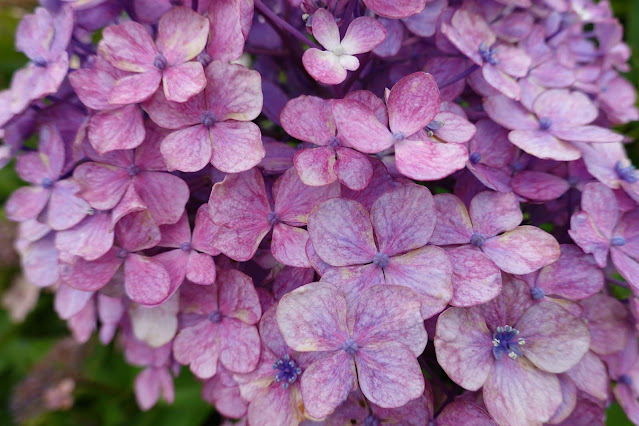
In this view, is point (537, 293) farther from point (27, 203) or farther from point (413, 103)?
point (27, 203)

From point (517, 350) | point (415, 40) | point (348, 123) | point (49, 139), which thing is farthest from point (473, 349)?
point (49, 139)

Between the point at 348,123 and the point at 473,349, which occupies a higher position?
the point at 348,123

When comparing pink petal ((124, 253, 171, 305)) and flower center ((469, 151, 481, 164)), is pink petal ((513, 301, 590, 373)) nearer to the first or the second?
flower center ((469, 151, 481, 164))

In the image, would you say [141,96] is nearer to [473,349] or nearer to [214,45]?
[214,45]

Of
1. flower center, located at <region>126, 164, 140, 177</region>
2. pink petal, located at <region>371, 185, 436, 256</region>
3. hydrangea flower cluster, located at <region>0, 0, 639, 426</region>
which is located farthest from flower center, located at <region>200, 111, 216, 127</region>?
pink petal, located at <region>371, 185, 436, 256</region>

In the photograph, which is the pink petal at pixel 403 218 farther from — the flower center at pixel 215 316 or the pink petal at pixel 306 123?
the flower center at pixel 215 316

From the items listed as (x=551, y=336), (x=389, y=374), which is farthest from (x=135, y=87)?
(x=551, y=336)

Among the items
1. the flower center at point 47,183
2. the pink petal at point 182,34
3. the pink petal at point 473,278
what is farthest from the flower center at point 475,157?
the flower center at point 47,183
